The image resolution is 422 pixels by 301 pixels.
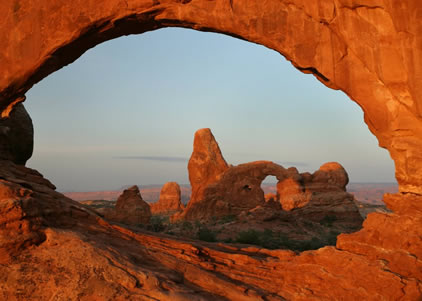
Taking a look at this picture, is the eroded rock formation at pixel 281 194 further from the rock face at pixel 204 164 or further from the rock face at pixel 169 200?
the rock face at pixel 169 200

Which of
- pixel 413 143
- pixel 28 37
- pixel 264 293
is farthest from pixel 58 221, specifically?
pixel 413 143

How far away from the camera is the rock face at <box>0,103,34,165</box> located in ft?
37.0

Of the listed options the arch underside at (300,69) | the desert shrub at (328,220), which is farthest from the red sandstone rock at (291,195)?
the arch underside at (300,69)

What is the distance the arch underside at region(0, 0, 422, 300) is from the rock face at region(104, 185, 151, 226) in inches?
377

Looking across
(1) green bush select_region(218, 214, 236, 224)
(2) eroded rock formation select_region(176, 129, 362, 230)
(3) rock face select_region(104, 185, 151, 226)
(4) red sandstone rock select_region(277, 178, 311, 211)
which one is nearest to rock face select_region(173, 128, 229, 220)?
(2) eroded rock formation select_region(176, 129, 362, 230)

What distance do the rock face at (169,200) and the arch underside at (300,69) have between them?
116ft

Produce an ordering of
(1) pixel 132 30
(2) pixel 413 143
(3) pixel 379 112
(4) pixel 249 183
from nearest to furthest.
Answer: (2) pixel 413 143 < (3) pixel 379 112 < (1) pixel 132 30 < (4) pixel 249 183

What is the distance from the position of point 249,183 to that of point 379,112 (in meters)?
23.0

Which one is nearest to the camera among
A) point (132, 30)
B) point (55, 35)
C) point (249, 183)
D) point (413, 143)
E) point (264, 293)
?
point (264, 293)

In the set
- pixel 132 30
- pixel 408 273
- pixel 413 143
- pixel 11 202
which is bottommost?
pixel 408 273

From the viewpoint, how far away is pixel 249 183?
29.6 metres

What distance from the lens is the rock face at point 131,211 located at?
18.3 meters

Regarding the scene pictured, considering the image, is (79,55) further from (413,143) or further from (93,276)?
(413,143)

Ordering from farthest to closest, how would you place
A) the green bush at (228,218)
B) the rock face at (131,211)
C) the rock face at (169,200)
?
the rock face at (169,200) < the green bush at (228,218) < the rock face at (131,211)
